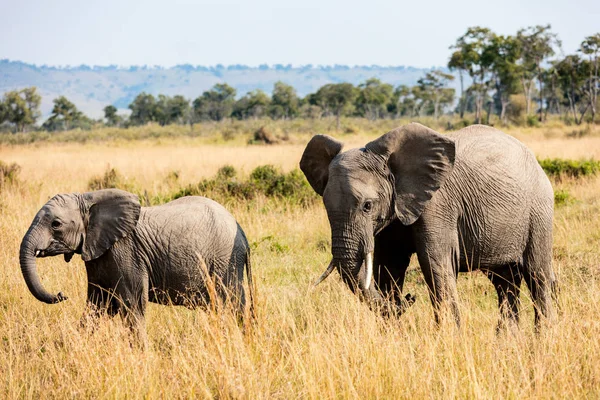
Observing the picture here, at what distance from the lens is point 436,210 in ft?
15.9

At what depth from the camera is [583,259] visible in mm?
7863

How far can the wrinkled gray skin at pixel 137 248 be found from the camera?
16.1 feet

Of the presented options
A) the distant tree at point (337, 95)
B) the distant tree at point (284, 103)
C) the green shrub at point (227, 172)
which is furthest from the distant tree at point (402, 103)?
the green shrub at point (227, 172)

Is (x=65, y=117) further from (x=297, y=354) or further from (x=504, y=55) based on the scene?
(x=297, y=354)

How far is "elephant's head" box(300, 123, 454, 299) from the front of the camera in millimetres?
4477

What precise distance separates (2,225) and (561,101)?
7192 cm

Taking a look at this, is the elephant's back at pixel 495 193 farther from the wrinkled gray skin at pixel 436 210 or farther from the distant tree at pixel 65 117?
the distant tree at pixel 65 117

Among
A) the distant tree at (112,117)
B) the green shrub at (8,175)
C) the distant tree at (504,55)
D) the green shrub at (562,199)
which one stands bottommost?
the distant tree at (112,117)

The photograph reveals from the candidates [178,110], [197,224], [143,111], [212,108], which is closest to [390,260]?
[197,224]

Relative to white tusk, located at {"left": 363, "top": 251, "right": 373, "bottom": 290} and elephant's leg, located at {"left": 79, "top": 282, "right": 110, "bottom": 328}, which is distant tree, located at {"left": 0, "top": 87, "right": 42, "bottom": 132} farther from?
white tusk, located at {"left": 363, "top": 251, "right": 373, "bottom": 290}

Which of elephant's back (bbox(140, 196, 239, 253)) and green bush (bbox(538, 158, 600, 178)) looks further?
green bush (bbox(538, 158, 600, 178))

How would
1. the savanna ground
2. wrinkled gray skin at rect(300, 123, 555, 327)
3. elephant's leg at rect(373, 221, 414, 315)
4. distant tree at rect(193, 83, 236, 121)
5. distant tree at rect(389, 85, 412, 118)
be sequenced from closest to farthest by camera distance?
the savanna ground < wrinkled gray skin at rect(300, 123, 555, 327) < elephant's leg at rect(373, 221, 414, 315) < distant tree at rect(193, 83, 236, 121) < distant tree at rect(389, 85, 412, 118)

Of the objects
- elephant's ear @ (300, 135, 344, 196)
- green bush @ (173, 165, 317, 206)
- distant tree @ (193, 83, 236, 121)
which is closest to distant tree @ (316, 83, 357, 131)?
distant tree @ (193, 83, 236, 121)

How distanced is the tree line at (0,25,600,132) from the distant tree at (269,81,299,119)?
0.10m
